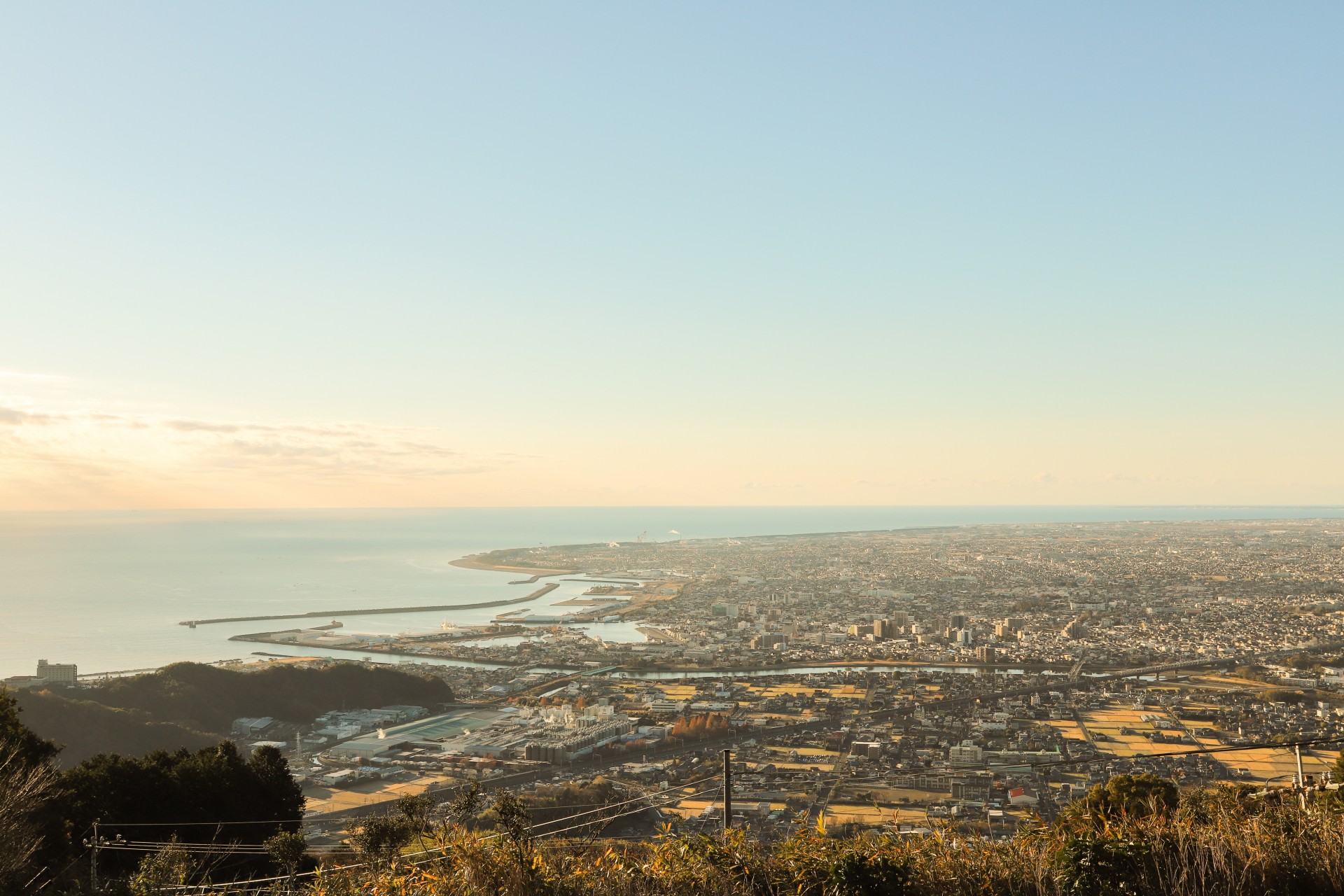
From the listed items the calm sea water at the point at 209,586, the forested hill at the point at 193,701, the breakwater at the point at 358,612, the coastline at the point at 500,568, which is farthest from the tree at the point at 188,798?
the coastline at the point at 500,568

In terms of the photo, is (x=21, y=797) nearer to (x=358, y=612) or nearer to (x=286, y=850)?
(x=286, y=850)

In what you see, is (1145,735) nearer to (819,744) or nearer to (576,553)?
(819,744)

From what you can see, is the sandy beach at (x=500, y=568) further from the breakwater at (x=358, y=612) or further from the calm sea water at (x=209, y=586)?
the breakwater at (x=358, y=612)

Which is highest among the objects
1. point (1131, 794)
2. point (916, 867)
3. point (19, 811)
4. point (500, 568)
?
point (916, 867)

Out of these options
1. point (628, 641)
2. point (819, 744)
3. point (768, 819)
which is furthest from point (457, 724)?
point (628, 641)

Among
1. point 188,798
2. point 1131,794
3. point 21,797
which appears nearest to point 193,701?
point 188,798

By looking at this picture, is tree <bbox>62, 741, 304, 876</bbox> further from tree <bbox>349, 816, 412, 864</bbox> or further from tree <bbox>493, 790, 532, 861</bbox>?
tree <bbox>493, 790, 532, 861</bbox>

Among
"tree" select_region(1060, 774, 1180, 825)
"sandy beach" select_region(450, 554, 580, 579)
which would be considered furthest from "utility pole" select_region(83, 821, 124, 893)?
"sandy beach" select_region(450, 554, 580, 579)

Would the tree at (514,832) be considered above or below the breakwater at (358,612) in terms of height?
above
